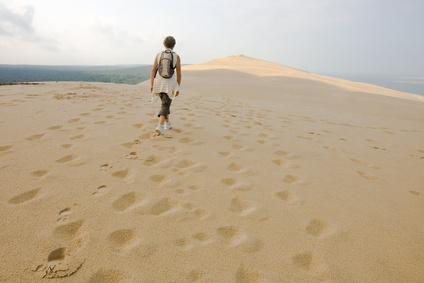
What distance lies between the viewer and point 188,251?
183 cm

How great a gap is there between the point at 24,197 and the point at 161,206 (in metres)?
1.21

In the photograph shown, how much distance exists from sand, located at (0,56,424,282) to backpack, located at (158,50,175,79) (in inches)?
38.9

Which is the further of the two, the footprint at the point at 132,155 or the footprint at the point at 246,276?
the footprint at the point at 132,155

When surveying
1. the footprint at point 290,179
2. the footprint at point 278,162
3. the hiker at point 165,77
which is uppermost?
the hiker at point 165,77

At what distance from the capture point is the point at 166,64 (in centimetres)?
439

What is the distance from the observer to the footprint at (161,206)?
7.35 ft

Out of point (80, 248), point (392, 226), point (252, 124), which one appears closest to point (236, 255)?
point (80, 248)

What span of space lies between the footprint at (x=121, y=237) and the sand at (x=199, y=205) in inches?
0.4

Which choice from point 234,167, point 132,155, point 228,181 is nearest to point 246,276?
point 228,181

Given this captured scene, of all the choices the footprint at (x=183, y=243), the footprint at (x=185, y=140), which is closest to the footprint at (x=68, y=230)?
the footprint at (x=183, y=243)

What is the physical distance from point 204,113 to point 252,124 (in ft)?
4.37

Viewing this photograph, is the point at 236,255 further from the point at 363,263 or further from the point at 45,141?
the point at 45,141

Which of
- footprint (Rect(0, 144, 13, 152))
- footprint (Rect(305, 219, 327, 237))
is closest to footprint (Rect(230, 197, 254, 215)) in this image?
footprint (Rect(305, 219, 327, 237))

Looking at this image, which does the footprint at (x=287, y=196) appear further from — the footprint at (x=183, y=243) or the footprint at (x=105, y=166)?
the footprint at (x=105, y=166)
